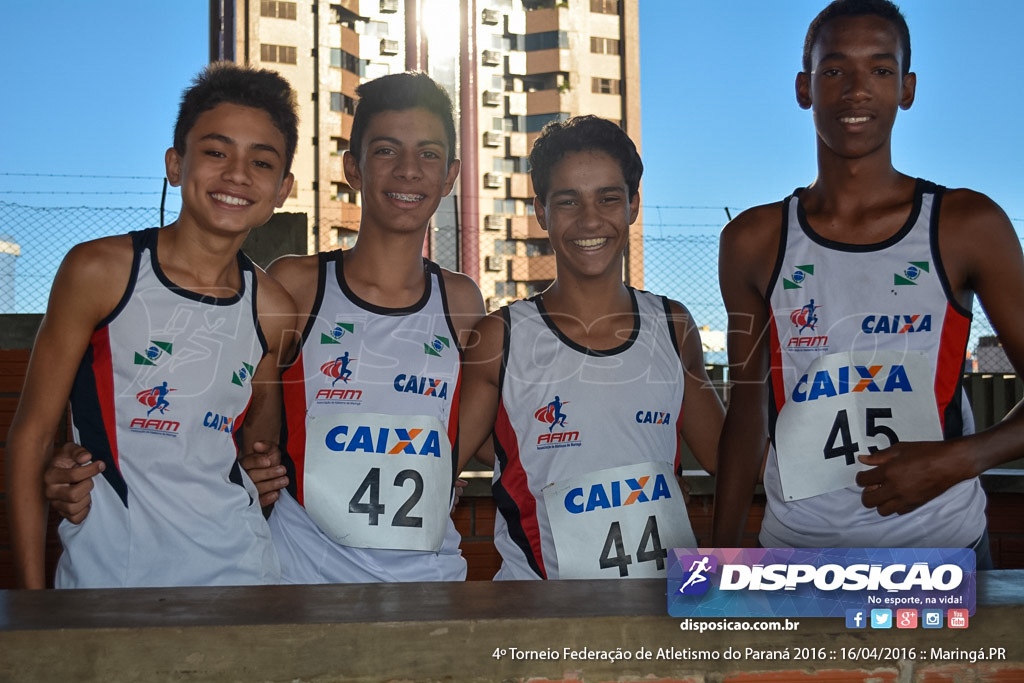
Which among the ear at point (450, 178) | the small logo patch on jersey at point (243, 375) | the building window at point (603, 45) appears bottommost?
the small logo patch on jersey at point (243, 375)

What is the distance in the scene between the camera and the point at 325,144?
4119 cm

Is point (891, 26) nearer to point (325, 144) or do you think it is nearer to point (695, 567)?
point (695, 567)

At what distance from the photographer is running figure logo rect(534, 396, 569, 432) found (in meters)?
2.72

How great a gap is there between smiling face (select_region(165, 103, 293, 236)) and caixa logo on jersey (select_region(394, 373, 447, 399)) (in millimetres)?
624

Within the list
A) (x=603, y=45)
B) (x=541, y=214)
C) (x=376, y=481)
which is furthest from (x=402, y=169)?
(x=603, y=45)

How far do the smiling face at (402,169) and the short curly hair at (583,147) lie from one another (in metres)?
0.32

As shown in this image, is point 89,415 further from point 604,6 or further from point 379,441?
point 604,6

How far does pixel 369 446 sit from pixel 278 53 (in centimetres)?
4216

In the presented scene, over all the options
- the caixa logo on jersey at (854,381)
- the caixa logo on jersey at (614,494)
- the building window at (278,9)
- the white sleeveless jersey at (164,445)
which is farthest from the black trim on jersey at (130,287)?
the building window at (278,9)

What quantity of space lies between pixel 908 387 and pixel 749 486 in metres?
0.56

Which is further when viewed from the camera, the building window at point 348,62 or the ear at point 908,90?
the building window at point 348,62

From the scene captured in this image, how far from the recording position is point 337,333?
272 cm

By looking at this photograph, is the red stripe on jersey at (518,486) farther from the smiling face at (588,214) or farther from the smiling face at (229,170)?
the smiling face at (229,170)

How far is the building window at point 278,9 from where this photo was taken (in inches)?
1603
